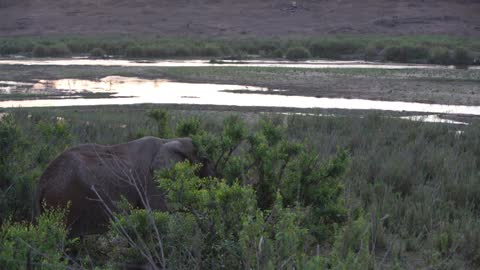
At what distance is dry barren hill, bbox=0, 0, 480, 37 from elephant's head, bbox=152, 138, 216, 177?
43.5 meters

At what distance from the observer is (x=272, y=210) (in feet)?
13.6

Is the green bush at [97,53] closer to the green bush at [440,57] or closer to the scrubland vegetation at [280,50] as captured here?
the scrubland vegetation at [280,50]

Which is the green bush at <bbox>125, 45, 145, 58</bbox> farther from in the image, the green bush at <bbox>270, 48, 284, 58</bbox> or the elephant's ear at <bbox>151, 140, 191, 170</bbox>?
the elephant's ear at <bbox>151, 140, 191, 170</bbox>

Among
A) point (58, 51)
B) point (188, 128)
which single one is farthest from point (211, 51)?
point (188, 128)

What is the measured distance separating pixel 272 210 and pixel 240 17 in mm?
49315

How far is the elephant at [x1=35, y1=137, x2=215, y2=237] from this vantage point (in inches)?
215

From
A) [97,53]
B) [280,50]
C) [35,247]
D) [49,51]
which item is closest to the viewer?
[35,247]

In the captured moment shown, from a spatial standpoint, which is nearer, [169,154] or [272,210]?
[272,210]

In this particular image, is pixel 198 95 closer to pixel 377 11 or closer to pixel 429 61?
pixel 429 61

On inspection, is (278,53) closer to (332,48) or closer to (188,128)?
(332,48)

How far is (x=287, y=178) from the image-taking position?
19.9ft

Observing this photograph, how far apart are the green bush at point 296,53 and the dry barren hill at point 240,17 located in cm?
1237

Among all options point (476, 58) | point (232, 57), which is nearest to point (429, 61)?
point (476, 58)

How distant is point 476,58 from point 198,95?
1990cm
